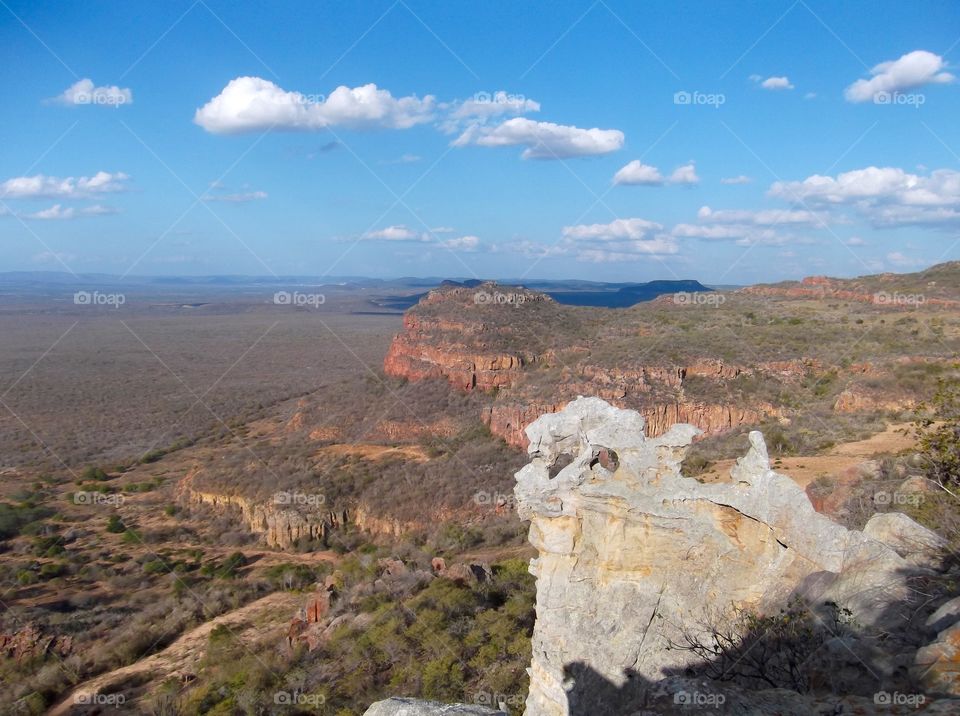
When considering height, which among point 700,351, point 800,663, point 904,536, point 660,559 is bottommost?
point 800,663

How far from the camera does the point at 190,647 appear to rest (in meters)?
16.9

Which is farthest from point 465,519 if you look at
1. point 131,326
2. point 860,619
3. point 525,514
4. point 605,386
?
point 131,326

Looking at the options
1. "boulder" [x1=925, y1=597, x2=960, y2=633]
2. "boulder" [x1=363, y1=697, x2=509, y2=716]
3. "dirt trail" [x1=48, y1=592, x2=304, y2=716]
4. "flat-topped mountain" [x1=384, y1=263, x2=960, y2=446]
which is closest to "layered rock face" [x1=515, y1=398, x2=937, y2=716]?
"boulder" [x1=925, y1=597, x2=960, y2=633]

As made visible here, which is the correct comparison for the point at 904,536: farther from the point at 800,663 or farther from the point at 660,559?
the point at 660,559

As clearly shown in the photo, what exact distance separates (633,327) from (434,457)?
16497 millimetres

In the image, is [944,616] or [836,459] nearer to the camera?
[944,616]

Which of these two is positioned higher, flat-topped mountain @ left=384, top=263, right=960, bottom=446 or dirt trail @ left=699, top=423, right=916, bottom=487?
flat-topped mountain @ left=384, top=263, right=960, bottom=446

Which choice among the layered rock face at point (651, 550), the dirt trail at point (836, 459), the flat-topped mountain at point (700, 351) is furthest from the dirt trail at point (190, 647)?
the dirt trail at point (836, 459)

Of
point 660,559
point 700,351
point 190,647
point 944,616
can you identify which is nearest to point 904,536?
point 944,616

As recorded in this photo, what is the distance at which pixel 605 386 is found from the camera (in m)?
27.0

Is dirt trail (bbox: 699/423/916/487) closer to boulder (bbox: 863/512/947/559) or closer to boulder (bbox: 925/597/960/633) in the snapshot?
boulder (bbox: 863/512/947/559)

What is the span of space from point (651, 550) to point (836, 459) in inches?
479

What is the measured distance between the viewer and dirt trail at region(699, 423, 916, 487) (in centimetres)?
1558

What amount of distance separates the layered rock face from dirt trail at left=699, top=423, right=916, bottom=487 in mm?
8748
